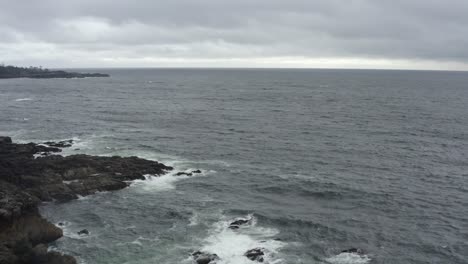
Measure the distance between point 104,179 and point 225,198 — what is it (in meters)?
17.1

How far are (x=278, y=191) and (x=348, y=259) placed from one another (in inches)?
774

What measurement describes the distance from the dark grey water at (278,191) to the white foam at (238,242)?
0.54 feet

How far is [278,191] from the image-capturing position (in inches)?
2313

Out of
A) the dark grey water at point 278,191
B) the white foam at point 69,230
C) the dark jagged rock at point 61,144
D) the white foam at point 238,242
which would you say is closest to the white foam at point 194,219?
the dark grey water at point 278,191

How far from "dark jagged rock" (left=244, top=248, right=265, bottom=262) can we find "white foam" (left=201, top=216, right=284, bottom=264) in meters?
0.36

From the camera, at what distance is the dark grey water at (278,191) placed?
42.4m

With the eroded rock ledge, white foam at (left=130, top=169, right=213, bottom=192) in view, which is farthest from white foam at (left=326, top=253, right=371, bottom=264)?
white foam at (left=130, top=169, right=213, bottom=192)

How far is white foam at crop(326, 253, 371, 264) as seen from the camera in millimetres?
39406

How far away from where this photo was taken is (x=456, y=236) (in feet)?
149

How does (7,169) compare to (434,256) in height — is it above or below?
above

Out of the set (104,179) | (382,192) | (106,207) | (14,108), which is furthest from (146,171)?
(14,108)

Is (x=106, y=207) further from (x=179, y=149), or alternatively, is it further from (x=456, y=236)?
(x=456, y=236)

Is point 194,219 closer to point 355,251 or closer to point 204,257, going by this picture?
point 204,257

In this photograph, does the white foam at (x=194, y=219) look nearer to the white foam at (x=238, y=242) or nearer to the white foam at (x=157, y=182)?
the white foam at (x=238, y=242)
